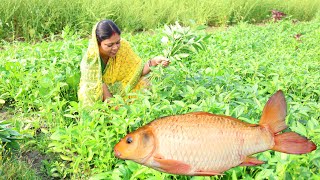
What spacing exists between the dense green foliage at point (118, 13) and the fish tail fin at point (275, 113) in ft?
14.5

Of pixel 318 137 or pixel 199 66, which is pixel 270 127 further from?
pixel 199 66

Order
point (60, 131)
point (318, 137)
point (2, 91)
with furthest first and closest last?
point (2, 91), point (60, 131), point (318, 137)

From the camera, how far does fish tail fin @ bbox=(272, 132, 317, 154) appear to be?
0.59m

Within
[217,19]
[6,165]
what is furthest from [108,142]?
[217,19]

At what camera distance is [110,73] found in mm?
3301

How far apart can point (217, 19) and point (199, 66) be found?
4632mm

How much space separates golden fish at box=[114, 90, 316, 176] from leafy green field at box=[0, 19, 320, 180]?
102 cm

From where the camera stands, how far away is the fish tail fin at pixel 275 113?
0.59 meters

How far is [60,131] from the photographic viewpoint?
2379 millimetres

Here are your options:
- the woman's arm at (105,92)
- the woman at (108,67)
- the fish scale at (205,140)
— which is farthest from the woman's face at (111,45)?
the fish scale at (205,140)

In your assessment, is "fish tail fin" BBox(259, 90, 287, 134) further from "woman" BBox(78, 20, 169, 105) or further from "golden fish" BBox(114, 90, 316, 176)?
"woman" BBox(78, 20, 169, 105)

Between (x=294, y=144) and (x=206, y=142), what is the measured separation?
13cm

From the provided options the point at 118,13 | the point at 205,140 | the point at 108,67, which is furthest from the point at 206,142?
the point at 118,13

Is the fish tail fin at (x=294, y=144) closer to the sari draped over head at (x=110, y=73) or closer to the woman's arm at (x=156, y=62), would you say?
the woman's arm at (x=156, y=62)
